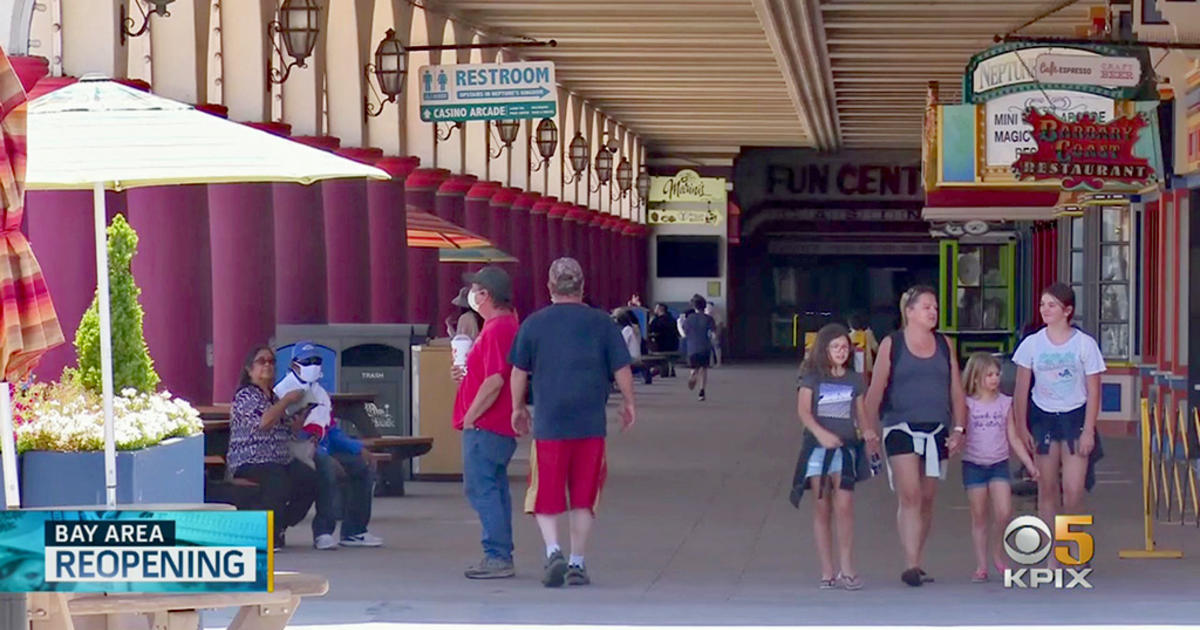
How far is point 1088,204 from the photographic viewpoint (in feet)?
73.9

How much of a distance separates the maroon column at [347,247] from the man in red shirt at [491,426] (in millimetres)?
11735

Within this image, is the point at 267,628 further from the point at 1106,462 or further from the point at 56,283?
the point at 1106,462

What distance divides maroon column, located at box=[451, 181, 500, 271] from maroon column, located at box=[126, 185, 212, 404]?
14.4 meters

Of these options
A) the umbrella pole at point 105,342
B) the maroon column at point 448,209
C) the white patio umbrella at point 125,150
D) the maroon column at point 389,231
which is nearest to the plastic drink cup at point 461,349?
the white patio umbrella at point 125,150

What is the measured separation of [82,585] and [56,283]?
9.76 m

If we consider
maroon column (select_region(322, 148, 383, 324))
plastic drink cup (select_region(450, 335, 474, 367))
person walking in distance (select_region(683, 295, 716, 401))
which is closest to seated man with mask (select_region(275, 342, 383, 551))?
plastic drink cup (select_region(450, 335, 474, 367))

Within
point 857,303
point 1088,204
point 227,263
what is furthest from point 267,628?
point 857,303

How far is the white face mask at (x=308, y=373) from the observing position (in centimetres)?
1275

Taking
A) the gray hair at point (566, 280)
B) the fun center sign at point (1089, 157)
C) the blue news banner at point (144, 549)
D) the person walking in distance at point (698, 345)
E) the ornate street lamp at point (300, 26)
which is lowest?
the person walking in distance at point (698, 345)

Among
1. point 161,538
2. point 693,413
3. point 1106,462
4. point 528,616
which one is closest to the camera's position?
point 161,538

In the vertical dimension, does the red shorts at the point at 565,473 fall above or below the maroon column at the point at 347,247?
below

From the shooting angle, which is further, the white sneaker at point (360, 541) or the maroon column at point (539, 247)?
the maroon column at point (539, 247)

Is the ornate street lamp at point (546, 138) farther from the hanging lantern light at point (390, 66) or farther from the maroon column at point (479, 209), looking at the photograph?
the hanging lantern light at point (390, 66)

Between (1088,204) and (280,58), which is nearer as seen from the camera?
(280,58)
